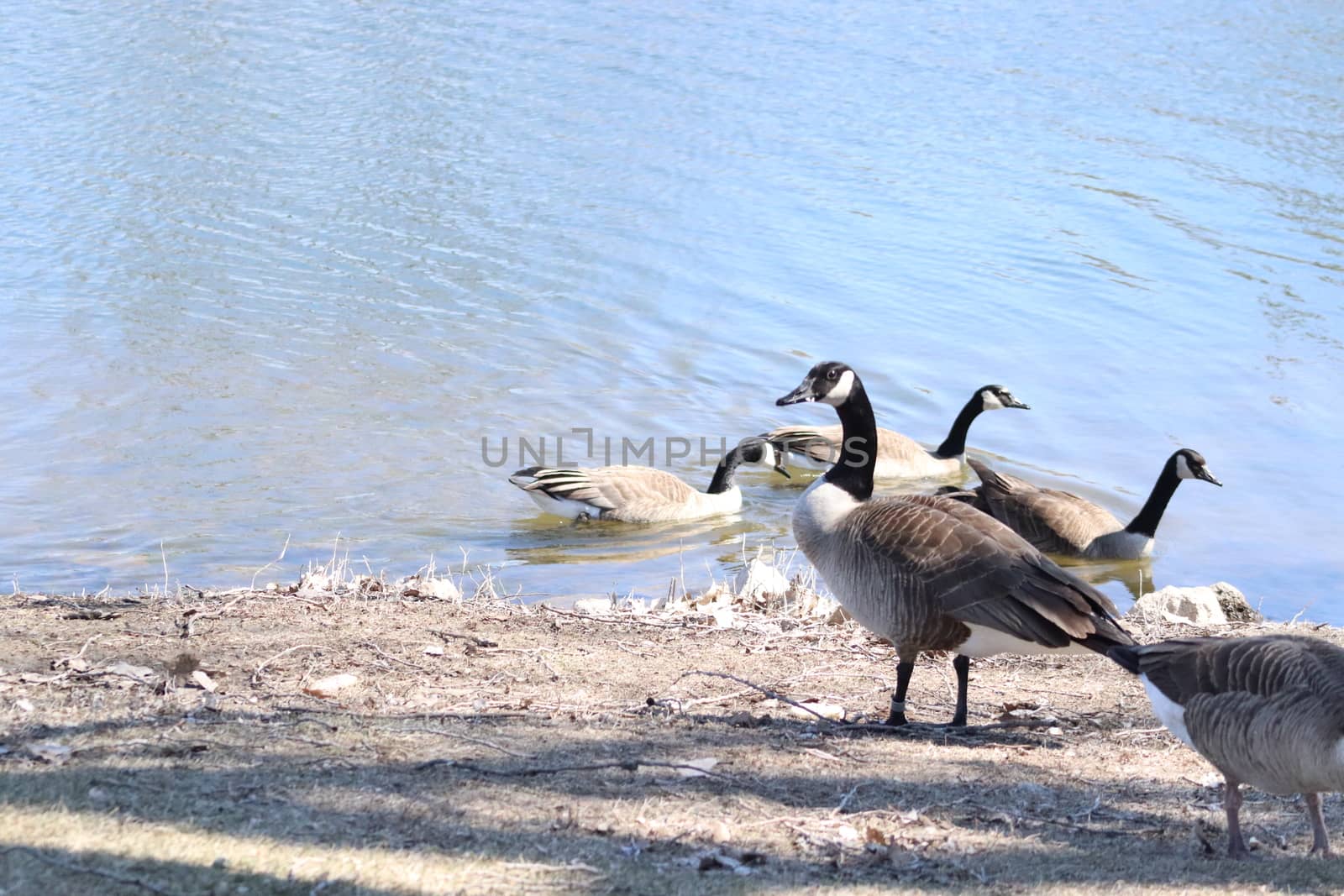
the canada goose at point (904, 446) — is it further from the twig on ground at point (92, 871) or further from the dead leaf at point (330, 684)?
the twig on ground at point (92, 871)

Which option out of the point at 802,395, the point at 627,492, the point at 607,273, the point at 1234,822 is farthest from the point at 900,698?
the point at 607,273

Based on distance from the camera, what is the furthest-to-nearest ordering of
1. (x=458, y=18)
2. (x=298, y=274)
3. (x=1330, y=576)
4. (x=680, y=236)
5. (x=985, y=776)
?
(x=458, y=18) → (x=680, y=236) → (x=298, y=274) → (x=1330, y=576) → (x=985, y=776)

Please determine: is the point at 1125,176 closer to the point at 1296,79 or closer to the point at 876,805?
the point at 1296,79

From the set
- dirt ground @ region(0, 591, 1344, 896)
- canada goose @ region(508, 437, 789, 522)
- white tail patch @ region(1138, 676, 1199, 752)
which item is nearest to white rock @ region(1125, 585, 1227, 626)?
dirt ground @ region(0, 591, 1344, 896)

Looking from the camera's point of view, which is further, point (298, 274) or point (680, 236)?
point (680, 236)

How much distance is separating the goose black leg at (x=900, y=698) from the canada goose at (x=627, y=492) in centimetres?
555

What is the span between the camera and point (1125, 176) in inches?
830

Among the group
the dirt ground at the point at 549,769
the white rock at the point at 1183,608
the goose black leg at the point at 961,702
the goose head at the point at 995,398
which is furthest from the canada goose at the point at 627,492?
the goose black leg at the point at 961,702

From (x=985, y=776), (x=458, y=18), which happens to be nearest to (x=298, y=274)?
(x=985, y=776)

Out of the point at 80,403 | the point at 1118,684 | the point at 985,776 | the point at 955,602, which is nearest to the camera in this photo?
the point at 985,776

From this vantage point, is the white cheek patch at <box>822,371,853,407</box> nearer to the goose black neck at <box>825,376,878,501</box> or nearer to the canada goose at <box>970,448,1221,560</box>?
the goose black neck at <box>825,376,878,501</box>

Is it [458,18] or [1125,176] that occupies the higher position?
[458,18]

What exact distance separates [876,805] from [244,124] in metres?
19.2

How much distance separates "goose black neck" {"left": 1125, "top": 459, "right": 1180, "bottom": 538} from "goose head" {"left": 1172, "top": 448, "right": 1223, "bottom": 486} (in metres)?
0.04
